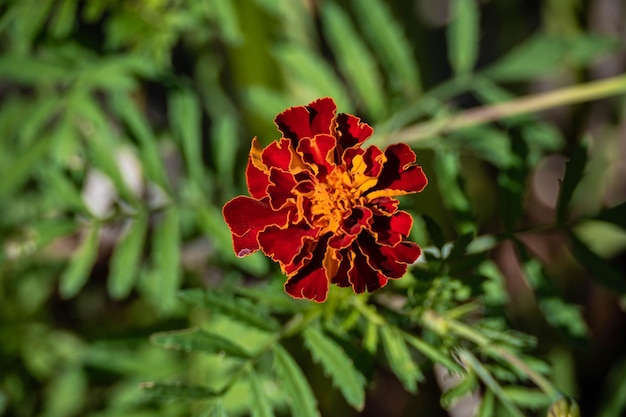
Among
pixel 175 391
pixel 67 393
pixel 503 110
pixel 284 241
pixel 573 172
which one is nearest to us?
pixel 284 241

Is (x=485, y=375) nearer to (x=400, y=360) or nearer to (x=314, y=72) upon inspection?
(x=400, y=360)

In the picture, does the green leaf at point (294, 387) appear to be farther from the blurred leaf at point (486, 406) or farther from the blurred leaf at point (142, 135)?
the blurred leaf at point (142, 135)

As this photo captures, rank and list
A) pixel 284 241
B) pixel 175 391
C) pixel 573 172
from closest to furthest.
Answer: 1. pixel 284 241
2. pixel 175 391
3. pixel 573 172

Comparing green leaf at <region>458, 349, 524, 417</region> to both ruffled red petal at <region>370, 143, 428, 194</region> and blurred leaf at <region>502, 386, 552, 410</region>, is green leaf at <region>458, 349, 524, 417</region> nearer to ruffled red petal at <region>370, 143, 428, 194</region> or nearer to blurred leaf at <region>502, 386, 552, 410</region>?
blurred leaf at <region>502, 386, 552, 410</region>

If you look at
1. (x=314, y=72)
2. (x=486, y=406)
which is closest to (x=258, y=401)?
(x=486, y=406)

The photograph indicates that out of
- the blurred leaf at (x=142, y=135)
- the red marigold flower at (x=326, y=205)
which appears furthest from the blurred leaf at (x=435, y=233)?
the blurred leaf at (x=142, y=135)

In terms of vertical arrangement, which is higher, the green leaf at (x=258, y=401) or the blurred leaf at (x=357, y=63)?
the blurred leaf at (x=357, y=63)

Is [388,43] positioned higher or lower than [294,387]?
higher

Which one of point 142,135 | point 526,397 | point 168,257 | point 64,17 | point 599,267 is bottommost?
point 526,397
